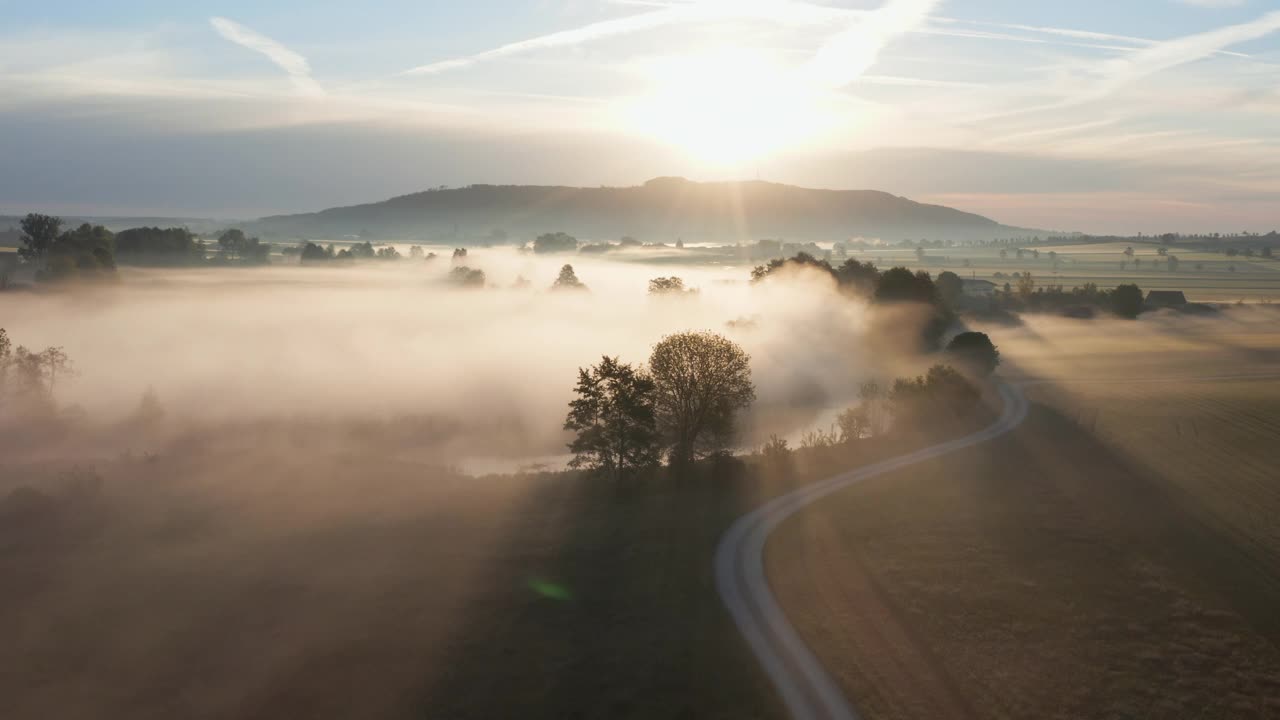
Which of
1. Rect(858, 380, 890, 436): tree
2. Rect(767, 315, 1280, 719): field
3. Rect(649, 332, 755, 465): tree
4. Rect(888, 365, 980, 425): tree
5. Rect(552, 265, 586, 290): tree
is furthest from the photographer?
Rect(552, 265, 586, 290): tree

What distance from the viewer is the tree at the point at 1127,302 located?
164250 mm

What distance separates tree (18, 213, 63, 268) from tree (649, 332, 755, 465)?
159 meters

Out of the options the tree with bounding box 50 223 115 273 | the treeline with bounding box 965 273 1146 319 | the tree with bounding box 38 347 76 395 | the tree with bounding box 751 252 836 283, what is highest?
the tree with bounding box 50 223 115 273

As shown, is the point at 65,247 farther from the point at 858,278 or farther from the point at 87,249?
the point at 858,278

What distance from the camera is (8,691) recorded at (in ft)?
118

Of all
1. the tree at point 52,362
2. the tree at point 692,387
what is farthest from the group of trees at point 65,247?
the tree at point 692,387

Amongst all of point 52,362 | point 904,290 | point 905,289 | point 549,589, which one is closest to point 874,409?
point 904,290

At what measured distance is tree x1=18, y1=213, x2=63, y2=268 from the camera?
166375 mm

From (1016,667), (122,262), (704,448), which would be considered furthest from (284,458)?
(122,262)

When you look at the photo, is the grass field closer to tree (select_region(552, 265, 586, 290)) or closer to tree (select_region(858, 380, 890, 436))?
tree (select_region(858, 380, 890, 436))

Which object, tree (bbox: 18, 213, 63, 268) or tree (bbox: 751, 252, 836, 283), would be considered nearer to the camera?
tree (bbox: 751, 252, 836, 283)

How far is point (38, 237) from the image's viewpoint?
6585 inches

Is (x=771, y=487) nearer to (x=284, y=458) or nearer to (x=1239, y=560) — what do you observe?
(x=1239, y=560)

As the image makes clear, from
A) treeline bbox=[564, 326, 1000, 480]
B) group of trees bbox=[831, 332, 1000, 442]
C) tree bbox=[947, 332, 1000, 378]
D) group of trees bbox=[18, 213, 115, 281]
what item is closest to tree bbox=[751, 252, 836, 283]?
tree bbox=[947, 332, 1000, 378]
